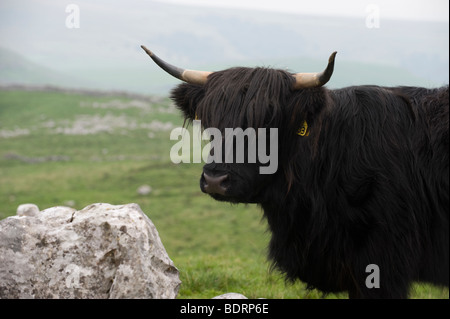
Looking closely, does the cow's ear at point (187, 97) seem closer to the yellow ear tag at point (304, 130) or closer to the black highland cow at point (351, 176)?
the black highland cow at point (351, 176)

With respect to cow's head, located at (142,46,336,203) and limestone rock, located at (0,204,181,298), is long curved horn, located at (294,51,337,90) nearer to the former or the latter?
cow's head, located at (142,46,336,203)

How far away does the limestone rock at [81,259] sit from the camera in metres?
3.42

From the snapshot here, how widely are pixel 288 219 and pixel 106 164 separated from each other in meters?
18.7

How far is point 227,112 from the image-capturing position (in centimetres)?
387

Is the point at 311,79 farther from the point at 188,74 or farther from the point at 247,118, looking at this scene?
the point at 188,74

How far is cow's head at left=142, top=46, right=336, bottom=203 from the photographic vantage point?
3613 mm

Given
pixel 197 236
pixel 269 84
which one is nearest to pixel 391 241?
pixel 269 84

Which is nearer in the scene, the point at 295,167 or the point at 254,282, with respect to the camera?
the point at 295,167

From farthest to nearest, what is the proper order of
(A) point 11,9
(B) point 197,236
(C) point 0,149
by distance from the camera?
1. (A) point 11,9
2. (C) point 0,149
3. (B) point 197,236

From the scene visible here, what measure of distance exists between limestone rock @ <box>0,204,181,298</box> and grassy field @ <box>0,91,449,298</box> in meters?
1.33

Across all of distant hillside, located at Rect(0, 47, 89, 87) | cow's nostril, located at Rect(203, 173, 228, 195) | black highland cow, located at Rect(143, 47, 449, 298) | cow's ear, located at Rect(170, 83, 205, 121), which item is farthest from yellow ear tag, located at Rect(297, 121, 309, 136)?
distant hillside, located at Rect(0, 47, 89, 87)

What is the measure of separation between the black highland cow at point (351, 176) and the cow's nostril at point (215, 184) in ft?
0.56

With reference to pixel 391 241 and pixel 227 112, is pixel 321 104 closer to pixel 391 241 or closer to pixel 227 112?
pixel 227 112

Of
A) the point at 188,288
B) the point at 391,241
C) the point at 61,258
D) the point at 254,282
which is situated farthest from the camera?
the point at 254,282
